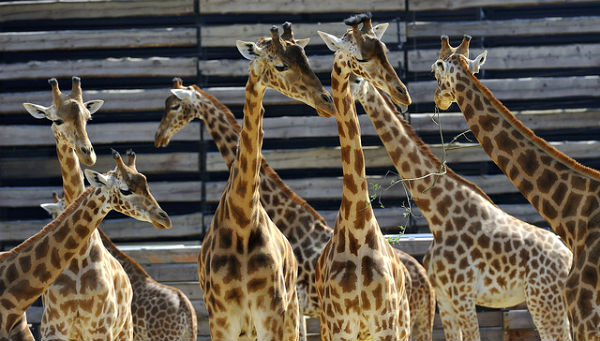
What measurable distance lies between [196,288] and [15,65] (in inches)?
143

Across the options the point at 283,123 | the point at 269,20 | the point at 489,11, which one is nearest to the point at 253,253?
the point at 283,123

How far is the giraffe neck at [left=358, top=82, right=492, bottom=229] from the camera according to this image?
25.8ft

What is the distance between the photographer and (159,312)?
9.12 metres

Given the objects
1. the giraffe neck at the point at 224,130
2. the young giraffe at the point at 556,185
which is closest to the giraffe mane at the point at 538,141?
the young giraffe at the point at 556,185

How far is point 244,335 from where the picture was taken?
6160 millimetres

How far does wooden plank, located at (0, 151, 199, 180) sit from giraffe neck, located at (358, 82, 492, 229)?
13.4 ft

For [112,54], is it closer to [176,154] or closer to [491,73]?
[176,154]

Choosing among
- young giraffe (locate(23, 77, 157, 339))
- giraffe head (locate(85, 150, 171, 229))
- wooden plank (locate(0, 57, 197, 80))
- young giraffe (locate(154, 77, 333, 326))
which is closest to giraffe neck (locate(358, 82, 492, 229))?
young giraffe (locate(154, 77, 333, 326))

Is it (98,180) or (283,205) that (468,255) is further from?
(98,180)

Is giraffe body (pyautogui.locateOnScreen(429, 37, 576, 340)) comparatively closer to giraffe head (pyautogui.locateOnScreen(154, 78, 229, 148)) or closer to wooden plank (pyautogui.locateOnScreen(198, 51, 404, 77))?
giraffe head (pyautogui.locateOnScreen(154, 78, 229, 148))

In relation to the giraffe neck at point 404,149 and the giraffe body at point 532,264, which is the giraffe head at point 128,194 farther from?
the giraffe body at point 532,264

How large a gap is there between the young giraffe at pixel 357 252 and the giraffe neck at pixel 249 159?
59 cm

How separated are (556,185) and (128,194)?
300 centimetres

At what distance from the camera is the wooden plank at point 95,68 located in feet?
38.1
